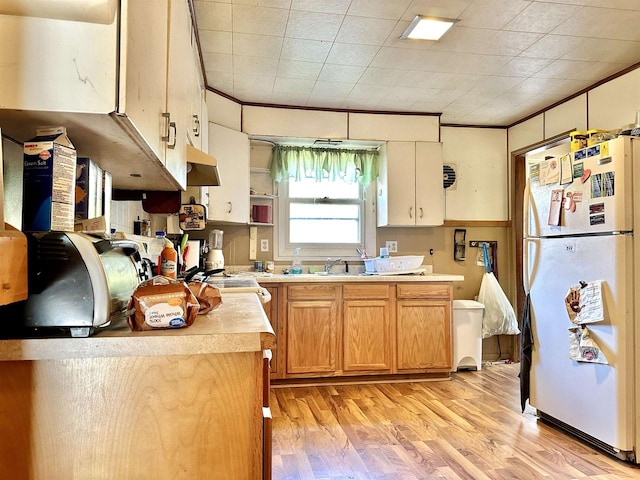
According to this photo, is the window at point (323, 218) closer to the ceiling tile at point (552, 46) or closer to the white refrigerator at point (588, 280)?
the white refrigerator at point (588, 280)

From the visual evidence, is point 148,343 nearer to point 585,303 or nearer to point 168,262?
point 168,262

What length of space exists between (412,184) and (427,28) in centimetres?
165

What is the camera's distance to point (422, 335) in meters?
3.55

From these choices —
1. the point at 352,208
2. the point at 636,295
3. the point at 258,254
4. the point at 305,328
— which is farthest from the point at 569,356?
the point at 258,254

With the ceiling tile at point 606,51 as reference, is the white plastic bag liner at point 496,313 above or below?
below

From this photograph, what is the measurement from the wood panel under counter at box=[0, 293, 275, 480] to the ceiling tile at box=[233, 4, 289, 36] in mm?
1942

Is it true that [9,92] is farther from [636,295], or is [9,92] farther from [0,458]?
[636,295]

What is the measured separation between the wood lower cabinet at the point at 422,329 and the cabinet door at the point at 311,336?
569mm

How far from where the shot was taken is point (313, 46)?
265cm

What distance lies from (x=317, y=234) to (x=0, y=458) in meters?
3.40

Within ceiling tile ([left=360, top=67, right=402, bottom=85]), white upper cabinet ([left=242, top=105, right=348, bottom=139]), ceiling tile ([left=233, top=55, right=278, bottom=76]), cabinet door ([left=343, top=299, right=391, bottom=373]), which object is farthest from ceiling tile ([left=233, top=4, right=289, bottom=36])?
cabinet door ([left=343, top=299, right=391, bottom=373])

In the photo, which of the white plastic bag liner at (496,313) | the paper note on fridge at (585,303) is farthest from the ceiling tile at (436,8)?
the white plastic bag liner at (496,313)

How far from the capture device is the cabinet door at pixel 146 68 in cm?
82

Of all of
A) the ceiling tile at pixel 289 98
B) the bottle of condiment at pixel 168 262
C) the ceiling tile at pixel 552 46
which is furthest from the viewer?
the ceiling tile at pixel 289 98
